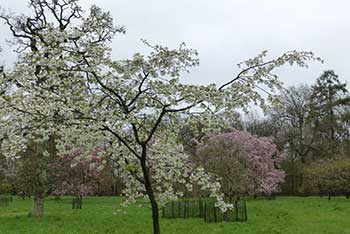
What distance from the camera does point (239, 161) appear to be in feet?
83.6

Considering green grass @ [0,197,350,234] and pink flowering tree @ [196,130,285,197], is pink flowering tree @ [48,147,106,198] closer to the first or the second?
green grass @ [0,197,350,234]

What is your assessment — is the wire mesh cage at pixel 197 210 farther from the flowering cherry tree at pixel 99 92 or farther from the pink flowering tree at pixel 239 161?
the flowering cherry tree at pixel 99 92

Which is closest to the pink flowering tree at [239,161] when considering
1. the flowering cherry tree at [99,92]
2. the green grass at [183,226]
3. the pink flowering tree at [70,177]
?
the green grass at [183,226]

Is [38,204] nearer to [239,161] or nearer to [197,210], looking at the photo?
[197,210]

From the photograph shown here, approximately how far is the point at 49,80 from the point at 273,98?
9.23ft

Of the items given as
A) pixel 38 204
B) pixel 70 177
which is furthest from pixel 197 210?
pixel 70 177

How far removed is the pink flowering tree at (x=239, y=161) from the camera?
73.7ft

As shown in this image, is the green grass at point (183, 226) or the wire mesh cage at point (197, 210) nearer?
the green grass at point (183, 226)

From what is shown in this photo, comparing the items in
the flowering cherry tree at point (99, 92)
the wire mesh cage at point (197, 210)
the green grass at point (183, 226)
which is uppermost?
the flowering cherry tree at point (99, 92)

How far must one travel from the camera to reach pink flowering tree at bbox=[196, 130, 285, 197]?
22453 millimetres

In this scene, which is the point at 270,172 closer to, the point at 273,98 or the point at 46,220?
the point at 46,220

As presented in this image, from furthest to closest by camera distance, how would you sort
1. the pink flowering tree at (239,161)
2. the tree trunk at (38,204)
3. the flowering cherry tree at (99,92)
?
the pink flowering tree at (239,161) < the tree trunk at (38,204) < the flowering cherry tree at (99,92)

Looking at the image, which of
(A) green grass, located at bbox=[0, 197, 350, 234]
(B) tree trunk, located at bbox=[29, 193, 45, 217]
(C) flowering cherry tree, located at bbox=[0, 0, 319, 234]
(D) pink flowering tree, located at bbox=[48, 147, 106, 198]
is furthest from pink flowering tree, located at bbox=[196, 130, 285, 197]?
(C) flowering cherry tree, located at bbox=[0, 0, 319, 234]

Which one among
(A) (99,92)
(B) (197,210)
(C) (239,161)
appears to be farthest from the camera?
(C) (239,161)
